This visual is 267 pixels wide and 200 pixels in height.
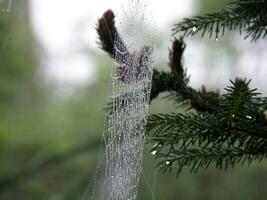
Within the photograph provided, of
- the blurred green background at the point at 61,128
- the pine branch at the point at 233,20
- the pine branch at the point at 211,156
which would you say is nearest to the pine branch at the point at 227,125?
the pine branch at the point at 211,156

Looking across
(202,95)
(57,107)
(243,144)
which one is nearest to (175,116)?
(243,144)

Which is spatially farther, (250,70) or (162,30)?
(162,30)

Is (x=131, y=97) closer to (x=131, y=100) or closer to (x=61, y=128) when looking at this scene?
(x=131, y=100)

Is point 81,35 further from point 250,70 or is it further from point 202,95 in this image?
point 202,95

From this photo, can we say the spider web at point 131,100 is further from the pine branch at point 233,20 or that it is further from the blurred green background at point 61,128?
the blurred green background at point 61,128

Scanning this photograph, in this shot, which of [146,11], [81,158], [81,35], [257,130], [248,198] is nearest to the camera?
[257,130]

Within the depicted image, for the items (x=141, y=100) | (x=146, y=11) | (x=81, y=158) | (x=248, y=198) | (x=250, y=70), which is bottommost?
(x=248, y=198)

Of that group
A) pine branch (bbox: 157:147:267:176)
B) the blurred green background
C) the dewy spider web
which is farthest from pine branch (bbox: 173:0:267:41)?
the blurred green background
